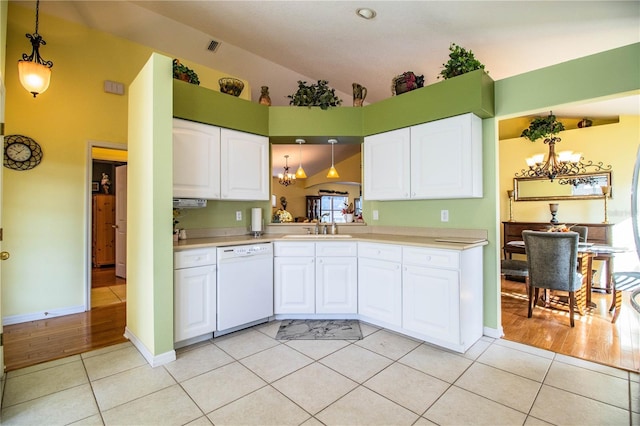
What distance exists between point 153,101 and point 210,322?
1908 mm

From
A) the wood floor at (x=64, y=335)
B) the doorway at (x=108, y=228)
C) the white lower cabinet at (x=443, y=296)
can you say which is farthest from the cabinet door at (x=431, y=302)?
the doorway at (x=108, y=228)

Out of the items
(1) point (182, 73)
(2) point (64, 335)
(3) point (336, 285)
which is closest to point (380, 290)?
(3) point (336, 285)

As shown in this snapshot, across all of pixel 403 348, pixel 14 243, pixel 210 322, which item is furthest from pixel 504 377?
pixel 14 243

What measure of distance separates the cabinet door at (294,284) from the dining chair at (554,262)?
2.47 meters

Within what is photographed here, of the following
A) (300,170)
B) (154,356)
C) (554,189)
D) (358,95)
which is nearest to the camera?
(154,356)

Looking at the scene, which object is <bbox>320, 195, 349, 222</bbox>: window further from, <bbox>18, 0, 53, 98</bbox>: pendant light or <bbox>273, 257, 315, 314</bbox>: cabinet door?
<bbox>18, 0, 53, 98</bbox>: pendant light

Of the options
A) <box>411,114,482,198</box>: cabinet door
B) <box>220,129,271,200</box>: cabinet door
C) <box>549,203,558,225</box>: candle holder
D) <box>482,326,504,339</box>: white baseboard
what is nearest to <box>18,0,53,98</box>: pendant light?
<box>220,129,271,200</box>: cabinet door

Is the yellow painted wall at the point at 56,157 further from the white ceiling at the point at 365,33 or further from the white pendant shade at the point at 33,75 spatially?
the white pendant shade at the point at 33,75

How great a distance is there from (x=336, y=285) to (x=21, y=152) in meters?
3.66

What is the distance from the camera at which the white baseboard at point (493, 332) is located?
111 inches

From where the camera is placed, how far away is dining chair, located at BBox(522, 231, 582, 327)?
3.16 meters

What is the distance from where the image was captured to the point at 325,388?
79.4 inches

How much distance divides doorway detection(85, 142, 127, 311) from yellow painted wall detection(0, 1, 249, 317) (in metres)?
0.27

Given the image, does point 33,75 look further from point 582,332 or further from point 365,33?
point 582,332
